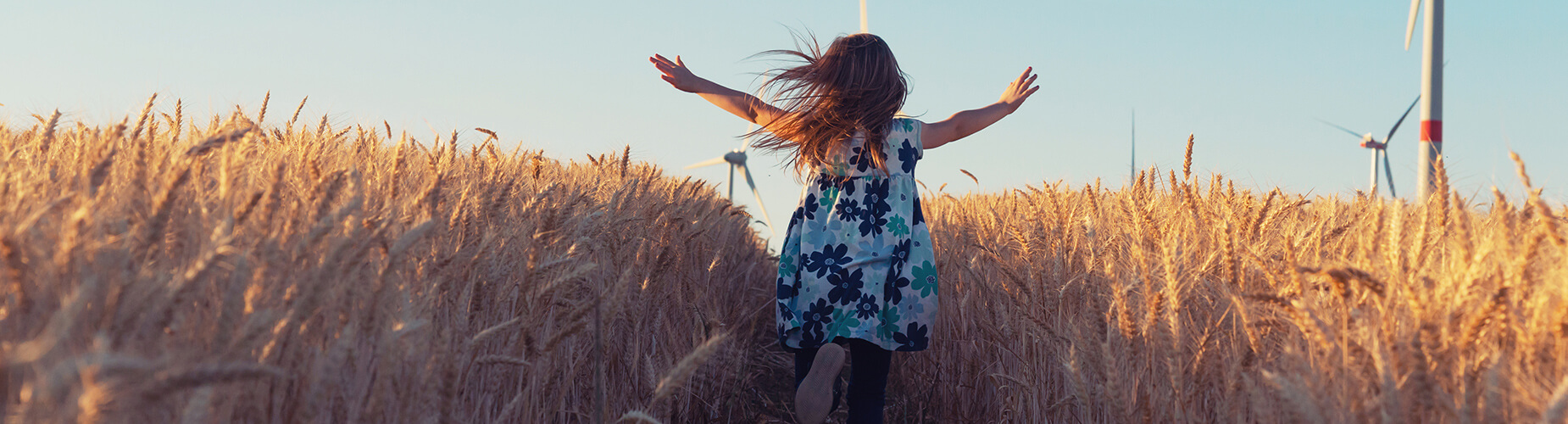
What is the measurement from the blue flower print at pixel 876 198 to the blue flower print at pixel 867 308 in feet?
1.10

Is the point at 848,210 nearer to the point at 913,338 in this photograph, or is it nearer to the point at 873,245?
the point at 873,245

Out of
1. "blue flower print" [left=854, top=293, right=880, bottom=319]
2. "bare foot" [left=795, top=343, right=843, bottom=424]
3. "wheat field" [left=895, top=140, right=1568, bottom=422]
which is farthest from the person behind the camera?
"blue flower print" [left=854, top=293, right=880, bottom=319]

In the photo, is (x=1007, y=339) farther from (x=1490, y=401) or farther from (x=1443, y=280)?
(x=1490, y=401)

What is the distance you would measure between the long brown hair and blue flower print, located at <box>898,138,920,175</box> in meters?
0.11

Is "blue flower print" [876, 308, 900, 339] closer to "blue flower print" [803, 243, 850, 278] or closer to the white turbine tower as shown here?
"blue flower print" [803, 243, 850, 278]

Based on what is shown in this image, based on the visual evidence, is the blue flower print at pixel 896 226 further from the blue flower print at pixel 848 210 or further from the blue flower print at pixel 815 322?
the blue flower print at pixel 815 322

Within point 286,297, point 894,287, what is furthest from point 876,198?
point 286,297

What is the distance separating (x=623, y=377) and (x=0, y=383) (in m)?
2.06

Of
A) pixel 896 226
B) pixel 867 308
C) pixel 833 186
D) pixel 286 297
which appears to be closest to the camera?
pixel 286 297

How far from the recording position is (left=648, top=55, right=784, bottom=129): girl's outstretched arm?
3.52 meters

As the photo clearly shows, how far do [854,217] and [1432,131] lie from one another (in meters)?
10.3

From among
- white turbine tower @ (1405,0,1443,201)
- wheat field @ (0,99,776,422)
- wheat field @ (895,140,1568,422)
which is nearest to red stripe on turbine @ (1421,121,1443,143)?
white turbine tower @ (1405,0,1443,201)

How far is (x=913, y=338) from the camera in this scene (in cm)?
329

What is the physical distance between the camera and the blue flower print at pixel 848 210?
3348mm
